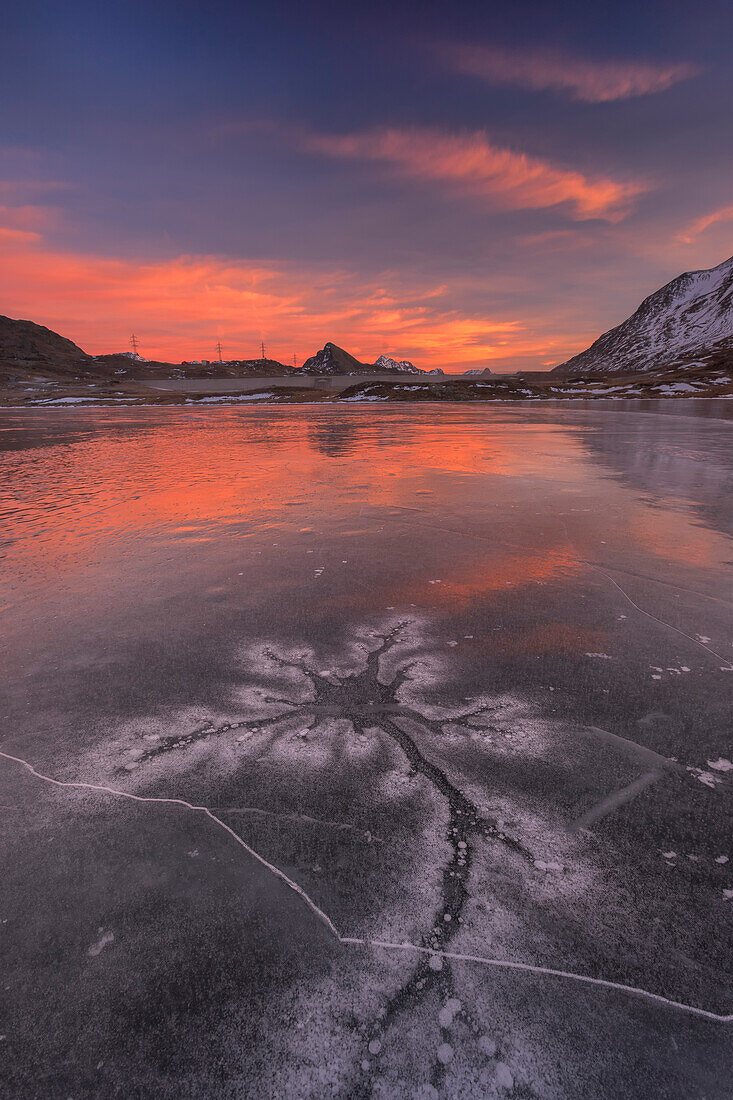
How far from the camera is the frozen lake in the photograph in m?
1.48

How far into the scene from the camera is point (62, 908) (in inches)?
74.4

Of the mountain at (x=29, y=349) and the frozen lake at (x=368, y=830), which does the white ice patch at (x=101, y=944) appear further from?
the mountain at (x=29, y=349)

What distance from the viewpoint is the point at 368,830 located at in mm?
2188

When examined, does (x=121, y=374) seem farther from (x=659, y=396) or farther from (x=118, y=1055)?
(x=118, y=1055)

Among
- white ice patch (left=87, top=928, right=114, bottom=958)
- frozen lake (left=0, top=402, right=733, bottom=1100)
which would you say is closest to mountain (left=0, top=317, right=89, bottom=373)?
frozen lake (left=0, top=402, right=733, bottom=1100)

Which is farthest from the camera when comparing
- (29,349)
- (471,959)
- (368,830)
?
(29,349)

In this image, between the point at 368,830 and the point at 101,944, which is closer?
the point at 101,944

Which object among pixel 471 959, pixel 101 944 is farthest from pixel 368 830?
pixel 101 944

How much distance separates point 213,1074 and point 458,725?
1.82 metres

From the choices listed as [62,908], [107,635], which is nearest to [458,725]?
[62,908]

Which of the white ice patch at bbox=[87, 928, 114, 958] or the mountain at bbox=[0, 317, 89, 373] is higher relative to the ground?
the mountain at bbox=[0, 317, 89, 373]

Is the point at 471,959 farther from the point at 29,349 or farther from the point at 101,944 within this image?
the point at 29,349

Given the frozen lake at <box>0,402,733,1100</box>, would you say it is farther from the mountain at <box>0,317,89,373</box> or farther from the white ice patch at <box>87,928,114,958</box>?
the mountain at <box>0,317,89,373</box>

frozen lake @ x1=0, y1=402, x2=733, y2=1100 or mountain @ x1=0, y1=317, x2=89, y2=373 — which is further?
mountain @ x1=0, y1=317, x2=89, y2=373
